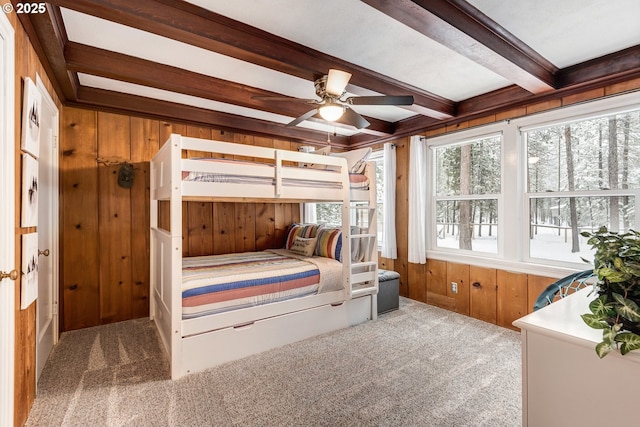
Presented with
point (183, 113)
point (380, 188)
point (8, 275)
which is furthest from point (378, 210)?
point (8, 275)

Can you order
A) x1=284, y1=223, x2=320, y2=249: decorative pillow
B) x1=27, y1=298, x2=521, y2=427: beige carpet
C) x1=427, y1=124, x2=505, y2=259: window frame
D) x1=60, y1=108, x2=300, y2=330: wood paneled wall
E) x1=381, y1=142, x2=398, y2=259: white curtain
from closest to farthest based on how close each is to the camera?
x1=27, y1=298, x2=521, y2=427: beige carpet, x1=60, y1=108, x2=300, y2=330: wood paneled wall, x1=427, y1=124, x2=505, y2=259: window frame, x1=284, y1=223, x2=320, y2=249: decorative pillow, x1=381, y1=142, x2=398, y2=259: white curtain

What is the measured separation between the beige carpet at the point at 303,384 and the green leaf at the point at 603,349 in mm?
1064

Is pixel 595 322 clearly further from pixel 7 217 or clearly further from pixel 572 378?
pixel 7 217

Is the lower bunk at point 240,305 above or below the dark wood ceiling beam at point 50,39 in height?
below

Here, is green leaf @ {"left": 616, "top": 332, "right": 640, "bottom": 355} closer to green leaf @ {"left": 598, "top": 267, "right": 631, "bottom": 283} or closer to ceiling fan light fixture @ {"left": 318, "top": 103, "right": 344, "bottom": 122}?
green leaf @ {"left": 598, "top": 267, "right": 631, "bottom": 283}

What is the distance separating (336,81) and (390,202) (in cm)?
236

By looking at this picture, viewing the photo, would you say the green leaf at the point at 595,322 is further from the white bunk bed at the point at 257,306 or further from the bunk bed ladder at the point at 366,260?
the bunk bed ladder at the point at 366,260

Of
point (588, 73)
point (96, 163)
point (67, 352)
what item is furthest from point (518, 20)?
point (67, 352)

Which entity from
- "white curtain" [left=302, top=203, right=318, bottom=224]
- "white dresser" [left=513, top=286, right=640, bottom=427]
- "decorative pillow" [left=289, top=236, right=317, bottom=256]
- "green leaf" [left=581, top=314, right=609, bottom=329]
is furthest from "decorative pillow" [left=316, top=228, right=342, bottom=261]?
"green leaf" [left=581, top=314, right=609, bottom=329]

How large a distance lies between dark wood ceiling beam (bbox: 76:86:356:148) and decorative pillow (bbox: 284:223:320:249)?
4.23 ft

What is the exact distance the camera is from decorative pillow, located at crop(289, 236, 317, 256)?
11.5 ft

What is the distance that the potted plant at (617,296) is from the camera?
3.11 ft

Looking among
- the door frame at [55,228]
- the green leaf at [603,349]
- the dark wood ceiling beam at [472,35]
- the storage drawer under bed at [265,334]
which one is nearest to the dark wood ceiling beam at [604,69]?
the dark wood ceiling beam at [472,35]

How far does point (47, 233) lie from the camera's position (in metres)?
2.59
